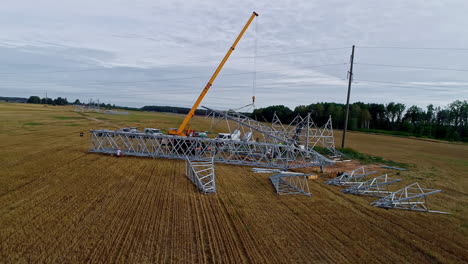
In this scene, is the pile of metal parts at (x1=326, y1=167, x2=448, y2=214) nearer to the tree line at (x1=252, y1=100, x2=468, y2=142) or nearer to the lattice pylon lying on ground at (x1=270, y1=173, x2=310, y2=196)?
the lattice pylon lying on ground at (x1=270, y1=173, x2=310, y2=196)

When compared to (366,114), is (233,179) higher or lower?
lower

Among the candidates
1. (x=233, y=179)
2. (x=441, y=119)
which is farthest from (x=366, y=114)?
(x=233, y=179)

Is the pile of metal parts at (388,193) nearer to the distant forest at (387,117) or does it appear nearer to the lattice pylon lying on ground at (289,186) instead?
the lattice pylon lying on ground at (289,186)

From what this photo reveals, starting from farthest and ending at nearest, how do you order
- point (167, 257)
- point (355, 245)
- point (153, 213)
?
1. point (153, 213)
2. point (355, 245)
3. point (167, 257)

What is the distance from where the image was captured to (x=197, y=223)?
33.0 feet

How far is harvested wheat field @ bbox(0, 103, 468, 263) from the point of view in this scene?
7.98 m

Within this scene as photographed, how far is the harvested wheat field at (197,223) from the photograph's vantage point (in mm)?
7984

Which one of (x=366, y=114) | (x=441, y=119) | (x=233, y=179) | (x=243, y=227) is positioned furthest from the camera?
(x=441, y=119)

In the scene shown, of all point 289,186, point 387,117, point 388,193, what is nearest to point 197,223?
point 289,186

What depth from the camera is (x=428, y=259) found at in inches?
337

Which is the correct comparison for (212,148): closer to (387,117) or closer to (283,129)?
(283,129)

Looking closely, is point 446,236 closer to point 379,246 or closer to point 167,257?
point 379,246

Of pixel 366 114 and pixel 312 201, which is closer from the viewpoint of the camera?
pixel 312 201

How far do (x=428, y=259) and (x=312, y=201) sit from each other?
18.3 ft
